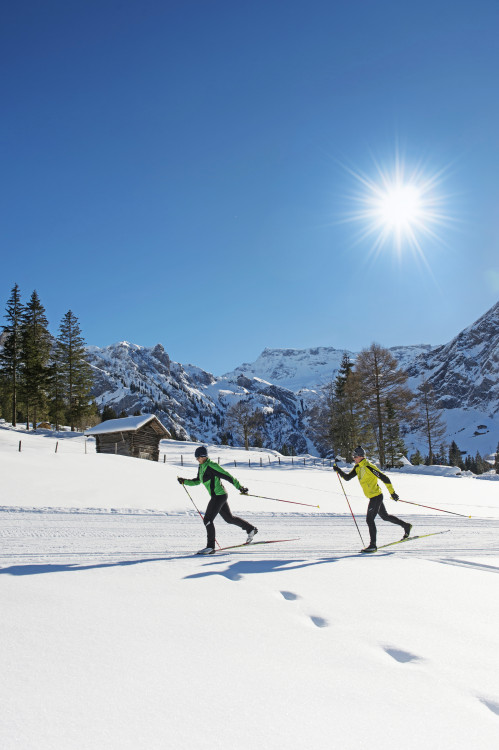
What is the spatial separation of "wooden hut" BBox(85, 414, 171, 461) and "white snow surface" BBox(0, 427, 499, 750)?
28987mm

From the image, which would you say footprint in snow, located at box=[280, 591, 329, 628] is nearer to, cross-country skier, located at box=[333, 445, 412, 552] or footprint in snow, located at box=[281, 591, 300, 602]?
footprint in snow, located at box=[281, 591, 300, 602]

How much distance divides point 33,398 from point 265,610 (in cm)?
4796

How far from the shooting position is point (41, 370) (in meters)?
46.0

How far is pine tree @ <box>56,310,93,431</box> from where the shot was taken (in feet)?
166

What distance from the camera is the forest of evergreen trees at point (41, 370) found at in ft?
149

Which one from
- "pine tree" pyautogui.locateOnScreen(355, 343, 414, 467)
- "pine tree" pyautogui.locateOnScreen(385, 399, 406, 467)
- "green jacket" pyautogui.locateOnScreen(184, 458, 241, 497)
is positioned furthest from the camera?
"pine tree" pyautogui.locateOnScreen(385, 399, 406, 467)

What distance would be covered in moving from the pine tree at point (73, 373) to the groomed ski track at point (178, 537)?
136 feet

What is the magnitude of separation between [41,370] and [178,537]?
1701 inches

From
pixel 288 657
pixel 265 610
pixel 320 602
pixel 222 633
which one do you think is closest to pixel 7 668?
pixel 222 633

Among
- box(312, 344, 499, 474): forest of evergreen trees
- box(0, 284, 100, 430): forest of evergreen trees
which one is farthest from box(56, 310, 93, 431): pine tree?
box(312, 344, 499, 474): forest of evergreen trees

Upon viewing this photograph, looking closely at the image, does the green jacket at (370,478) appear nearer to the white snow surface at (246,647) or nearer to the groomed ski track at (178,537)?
the groomed ski track at (178,537)

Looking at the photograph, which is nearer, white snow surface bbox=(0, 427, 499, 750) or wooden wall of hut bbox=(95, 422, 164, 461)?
white snow surface bbox=(0, 427, 499, 750)

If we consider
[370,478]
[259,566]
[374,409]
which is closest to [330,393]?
[374,409]

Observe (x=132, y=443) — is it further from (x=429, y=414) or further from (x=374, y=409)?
(x=429, y=414)
